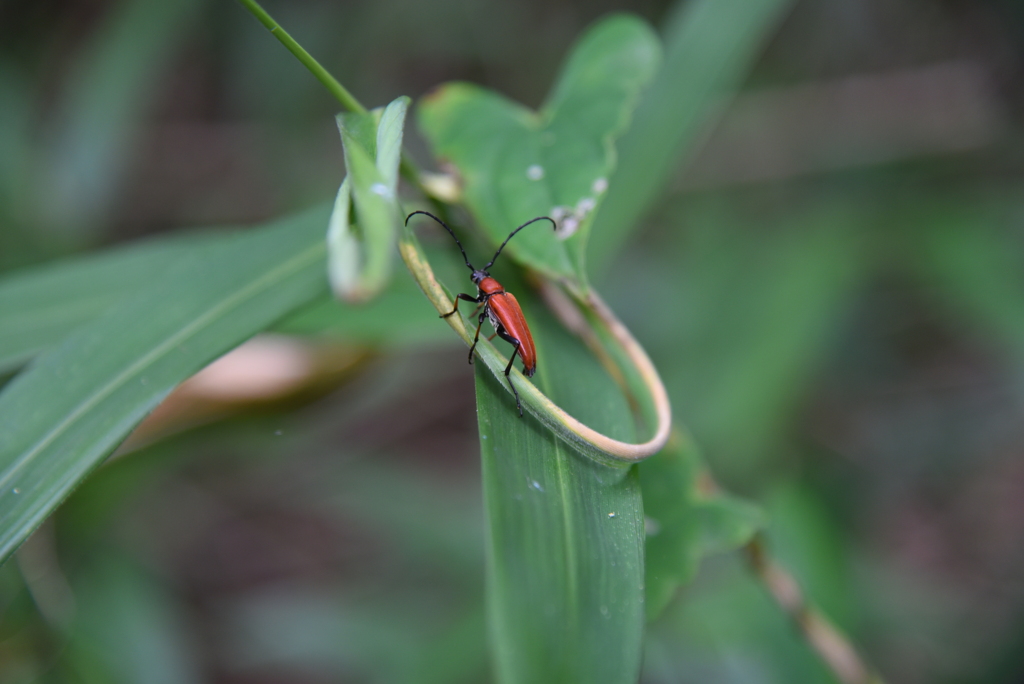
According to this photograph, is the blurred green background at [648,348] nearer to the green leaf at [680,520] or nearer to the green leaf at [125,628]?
the green leaf at [125,628]

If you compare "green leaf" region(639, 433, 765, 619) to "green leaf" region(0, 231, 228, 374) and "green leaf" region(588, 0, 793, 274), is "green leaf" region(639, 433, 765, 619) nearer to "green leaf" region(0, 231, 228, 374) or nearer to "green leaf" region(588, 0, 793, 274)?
→ "green leaf" region(588, 0, 793, 274)

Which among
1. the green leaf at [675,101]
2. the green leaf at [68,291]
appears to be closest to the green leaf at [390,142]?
the green leaf at [68,291]

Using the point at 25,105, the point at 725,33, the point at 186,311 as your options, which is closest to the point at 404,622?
the point at 186,311

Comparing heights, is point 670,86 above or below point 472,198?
above

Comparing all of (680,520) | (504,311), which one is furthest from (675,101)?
(680,520)

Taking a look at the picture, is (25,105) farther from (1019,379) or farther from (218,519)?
(1019,379)

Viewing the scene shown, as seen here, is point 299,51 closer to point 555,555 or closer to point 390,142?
point 390,142
